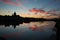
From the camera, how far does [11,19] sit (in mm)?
62594

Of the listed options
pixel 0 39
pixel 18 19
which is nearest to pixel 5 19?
pixel 18 19

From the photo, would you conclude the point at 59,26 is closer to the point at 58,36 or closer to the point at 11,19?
the point at 58,36

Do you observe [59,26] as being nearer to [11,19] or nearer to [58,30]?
[58,30]

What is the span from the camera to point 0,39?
1204 cm

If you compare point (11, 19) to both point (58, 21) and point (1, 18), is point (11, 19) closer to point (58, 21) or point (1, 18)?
point (1, 18)

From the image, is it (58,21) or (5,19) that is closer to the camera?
(58,21)

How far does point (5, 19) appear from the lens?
2488 inches

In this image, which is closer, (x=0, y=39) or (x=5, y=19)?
(x=0, y=39)

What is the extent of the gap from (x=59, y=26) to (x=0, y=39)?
236 inches

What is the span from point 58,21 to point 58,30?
157 cm

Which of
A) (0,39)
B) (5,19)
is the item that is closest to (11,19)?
(5,19)

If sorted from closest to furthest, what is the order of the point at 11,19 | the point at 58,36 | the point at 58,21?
the point at 58,36
the point at 58,21
the point at 11,19

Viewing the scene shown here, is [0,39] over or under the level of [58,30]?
under

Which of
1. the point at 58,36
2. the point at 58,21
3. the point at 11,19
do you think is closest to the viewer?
the point at 58,36
